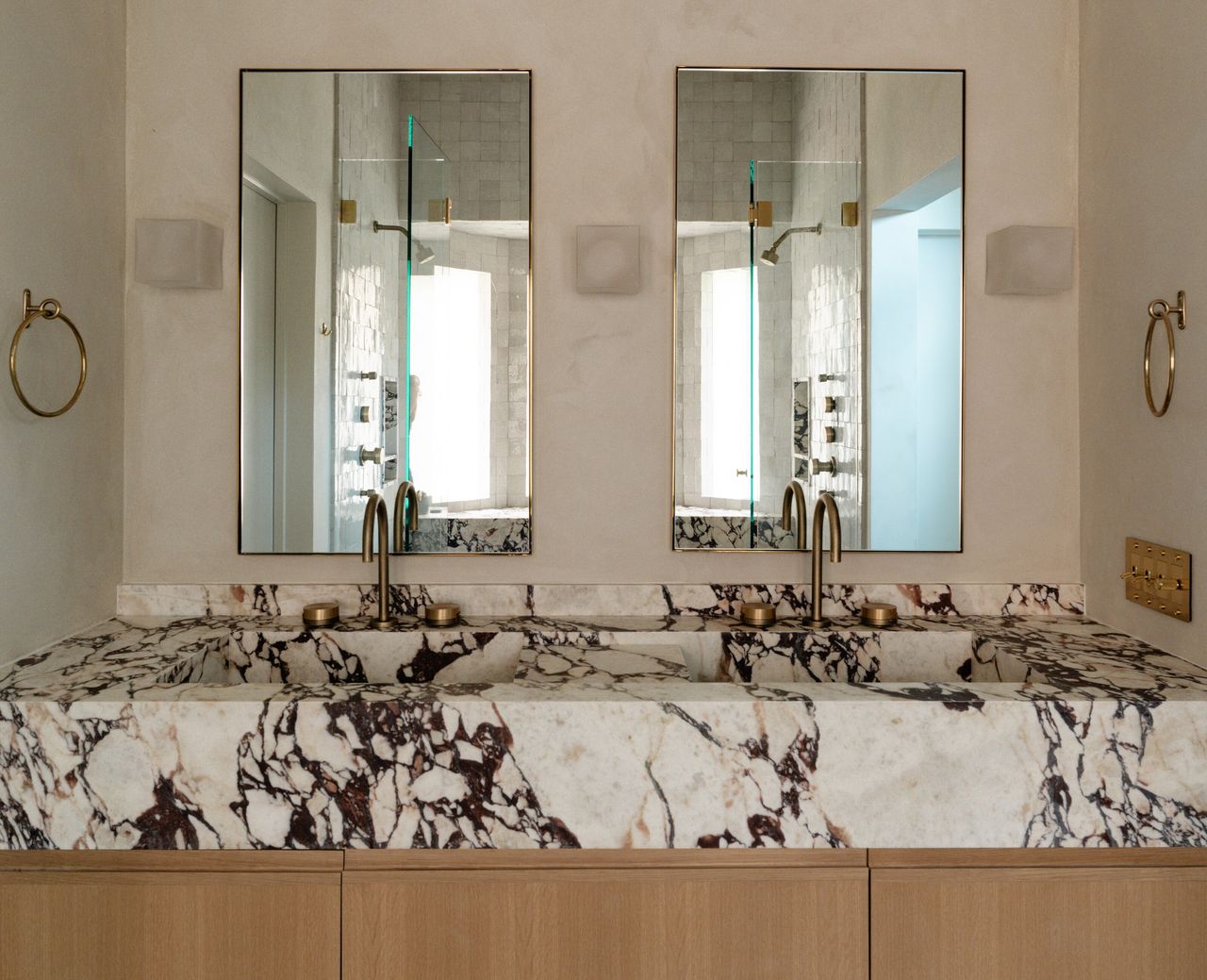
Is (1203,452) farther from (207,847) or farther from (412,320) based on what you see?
(207,847)

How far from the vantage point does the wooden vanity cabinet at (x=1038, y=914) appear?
1.46 metres

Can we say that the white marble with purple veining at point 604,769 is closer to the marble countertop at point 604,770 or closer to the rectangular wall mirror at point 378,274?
the marble countertop at point 604,770

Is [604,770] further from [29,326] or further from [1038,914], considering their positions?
[29,326]

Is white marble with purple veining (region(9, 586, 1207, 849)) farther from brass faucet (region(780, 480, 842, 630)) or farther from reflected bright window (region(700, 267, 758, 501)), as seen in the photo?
reflected bright window (region(700, 267, 758, 501))

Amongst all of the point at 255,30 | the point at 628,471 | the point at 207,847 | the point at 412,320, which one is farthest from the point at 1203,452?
the point at 255,30

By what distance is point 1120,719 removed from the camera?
141cm

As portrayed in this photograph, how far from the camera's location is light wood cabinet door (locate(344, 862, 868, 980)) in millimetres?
1459

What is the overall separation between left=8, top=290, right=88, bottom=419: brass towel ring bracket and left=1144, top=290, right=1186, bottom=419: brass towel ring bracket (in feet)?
6.00

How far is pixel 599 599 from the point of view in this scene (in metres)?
2.06

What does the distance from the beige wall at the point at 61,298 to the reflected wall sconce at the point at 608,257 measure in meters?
0.94

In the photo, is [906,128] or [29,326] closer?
[29,326]

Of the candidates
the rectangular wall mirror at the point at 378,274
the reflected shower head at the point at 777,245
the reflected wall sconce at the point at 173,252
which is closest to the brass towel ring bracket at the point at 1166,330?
the reflected shower head at the point at 777,245

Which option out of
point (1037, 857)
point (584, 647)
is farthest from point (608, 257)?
point (1037, 857)

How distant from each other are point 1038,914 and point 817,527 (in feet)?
2.52
